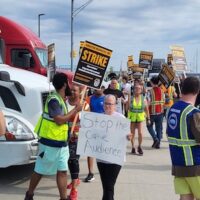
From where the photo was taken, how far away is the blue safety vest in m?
4.63

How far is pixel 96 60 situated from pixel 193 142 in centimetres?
245

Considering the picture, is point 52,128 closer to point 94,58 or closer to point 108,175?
point 108,175

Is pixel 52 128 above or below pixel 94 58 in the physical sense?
below

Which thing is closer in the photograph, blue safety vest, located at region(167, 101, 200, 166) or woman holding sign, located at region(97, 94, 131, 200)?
blue safety vest, located at region(167, 101, 200, 166)

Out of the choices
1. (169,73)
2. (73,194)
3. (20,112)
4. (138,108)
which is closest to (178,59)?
(169,73)

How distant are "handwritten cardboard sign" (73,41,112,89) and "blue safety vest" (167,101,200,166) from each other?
205 centimetres

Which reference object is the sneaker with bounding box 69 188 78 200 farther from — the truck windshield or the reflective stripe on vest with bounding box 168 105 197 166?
the truck windshield

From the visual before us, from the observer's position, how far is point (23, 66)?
574 inches

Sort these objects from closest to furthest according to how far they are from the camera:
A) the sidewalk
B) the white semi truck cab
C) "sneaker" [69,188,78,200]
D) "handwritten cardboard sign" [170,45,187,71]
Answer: "sneaker" [69,188,78,200] → the sidewalk → the white semi truck cab → "handwritten cardboard sign" [170,45,187,71]

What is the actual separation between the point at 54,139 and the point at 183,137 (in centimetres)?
189

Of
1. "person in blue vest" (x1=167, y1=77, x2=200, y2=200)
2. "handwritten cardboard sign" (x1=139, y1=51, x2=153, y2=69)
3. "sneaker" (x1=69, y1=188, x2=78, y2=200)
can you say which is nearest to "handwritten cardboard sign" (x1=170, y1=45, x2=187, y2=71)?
"sneaker" (x1=69, y1=188, x2=78, y2=200)

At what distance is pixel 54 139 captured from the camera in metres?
5.93

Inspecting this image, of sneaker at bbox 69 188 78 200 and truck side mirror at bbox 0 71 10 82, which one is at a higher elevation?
truck side mirror at bbox 0 71 10 82

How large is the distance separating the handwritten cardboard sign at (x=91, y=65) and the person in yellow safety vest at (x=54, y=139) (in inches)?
23.7
